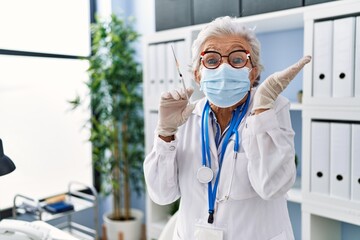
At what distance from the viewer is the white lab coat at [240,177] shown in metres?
1.01

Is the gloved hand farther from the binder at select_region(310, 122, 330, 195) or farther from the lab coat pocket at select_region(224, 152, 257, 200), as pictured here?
the binder at select_region(310, 122, 330, 195)

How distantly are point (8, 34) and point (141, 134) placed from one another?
123cm

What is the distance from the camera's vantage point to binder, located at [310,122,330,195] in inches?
63.9

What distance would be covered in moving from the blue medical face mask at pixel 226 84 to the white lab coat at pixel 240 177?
3.3 inches

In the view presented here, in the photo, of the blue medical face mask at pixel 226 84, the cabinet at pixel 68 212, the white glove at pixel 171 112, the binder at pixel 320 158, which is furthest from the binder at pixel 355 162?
the cabinet at pixel 68 212

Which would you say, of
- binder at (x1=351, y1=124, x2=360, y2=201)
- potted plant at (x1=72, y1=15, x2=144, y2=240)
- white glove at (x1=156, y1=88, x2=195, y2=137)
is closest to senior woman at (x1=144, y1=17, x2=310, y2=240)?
white glove at (x1=156, y1=88, x2=195, y2=137)

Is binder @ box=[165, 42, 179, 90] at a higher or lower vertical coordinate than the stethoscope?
higher

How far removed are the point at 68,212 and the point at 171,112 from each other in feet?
5.06

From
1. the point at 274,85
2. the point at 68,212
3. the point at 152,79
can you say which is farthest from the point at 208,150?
the point at 68,212

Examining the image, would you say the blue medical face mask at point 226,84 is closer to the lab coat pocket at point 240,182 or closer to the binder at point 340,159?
the lab coat pocket at point 240,182

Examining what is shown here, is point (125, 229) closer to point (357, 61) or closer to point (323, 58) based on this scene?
point (323, 58)

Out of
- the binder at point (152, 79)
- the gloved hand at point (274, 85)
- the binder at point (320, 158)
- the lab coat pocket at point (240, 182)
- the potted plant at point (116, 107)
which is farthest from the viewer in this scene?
the potted plant at point (116, 107)

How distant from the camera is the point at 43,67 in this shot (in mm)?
2732

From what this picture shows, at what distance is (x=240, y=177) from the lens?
1112 millimetres
